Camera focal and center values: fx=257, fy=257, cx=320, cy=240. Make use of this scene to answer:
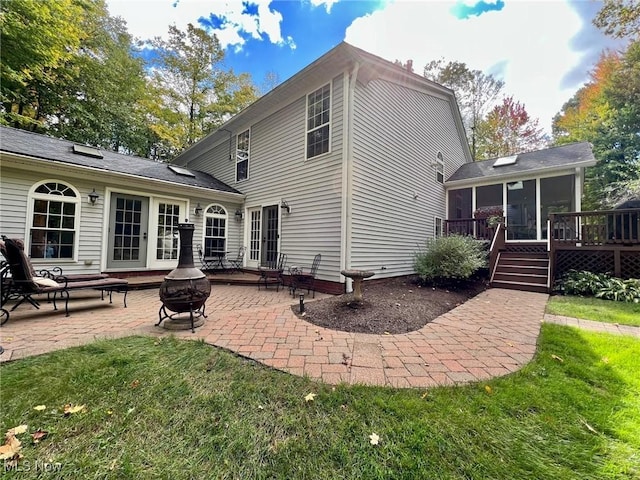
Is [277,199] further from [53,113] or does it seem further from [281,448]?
[53,113]

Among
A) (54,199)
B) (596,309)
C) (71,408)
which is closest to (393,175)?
(596,309)

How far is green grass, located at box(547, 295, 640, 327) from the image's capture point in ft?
13.7

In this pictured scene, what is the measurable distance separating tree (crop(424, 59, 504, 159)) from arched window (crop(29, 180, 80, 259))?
68.4 feet

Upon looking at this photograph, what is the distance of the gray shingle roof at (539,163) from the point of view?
813 centimetres

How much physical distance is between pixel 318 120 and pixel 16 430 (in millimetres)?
7073

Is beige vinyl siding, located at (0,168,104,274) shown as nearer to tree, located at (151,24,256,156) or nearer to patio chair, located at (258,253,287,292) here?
patio chair, located at (258,253,287,292)

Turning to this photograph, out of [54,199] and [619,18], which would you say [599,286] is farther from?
[54,199]

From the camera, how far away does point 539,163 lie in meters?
8.96

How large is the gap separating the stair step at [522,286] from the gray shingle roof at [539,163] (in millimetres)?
4305

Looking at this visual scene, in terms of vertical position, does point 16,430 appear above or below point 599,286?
below

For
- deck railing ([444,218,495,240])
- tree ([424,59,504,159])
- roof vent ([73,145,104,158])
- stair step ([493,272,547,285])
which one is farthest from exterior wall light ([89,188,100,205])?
tree ([424,59,504,159])

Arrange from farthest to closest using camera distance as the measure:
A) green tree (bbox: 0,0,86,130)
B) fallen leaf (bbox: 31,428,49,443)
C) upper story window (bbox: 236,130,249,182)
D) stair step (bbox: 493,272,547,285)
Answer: upper story window (bbox: 236,130,249,182) < green tree (bbox: 0,0,86,130) < stair step (bbox: 493,272,547,285) < fallen leaf (bbox: 31,428,49,443)

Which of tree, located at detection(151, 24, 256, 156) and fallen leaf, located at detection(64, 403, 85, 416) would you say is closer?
fallen leaf, located at detection(64, 403, 85, 416)

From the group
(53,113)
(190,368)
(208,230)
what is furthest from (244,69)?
(190,368)
